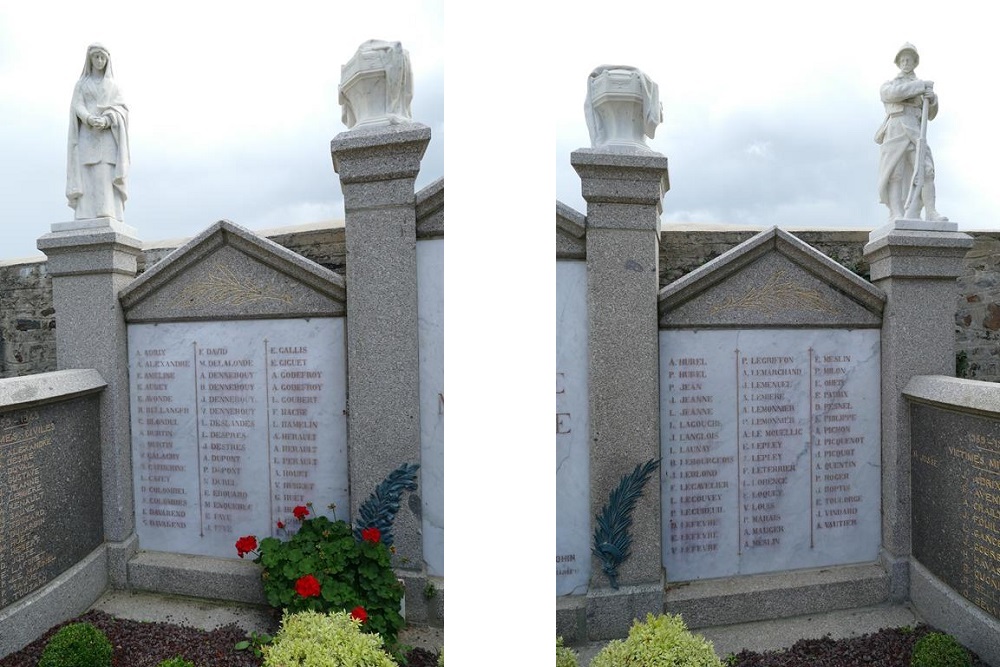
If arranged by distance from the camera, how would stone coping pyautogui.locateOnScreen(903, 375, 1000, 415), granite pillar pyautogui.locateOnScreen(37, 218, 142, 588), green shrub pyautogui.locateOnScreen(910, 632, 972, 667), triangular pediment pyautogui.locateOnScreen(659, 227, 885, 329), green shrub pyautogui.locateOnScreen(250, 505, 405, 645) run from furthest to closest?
granite pillar pyautogui.locateOnScreen(37, 218, 142, 588)
triangular pediment pyautogui.locateOnScreen(659, 227, 885, 329)
green shrub pyautogui.locateOnScreen(250, 505, 405, 645)
stone coping pyautogui.locateOnScreen(903, 375, 1000, 415)
green shrub pyautogui.locateOnScreen(910, 632, 972, 667)

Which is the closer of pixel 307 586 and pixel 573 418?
pixel 307 586

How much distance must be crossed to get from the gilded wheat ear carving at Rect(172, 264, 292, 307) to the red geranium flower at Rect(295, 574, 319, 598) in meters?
1.70

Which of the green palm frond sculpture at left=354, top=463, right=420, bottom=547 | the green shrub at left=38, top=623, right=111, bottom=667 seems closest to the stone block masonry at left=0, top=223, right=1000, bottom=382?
the green palm frond sculpture at left=354, top=463, right=420, bottom=547

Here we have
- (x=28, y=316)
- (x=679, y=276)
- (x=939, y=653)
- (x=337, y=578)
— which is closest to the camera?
(x=939, y=653)

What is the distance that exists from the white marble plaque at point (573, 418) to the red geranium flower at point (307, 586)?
138cm

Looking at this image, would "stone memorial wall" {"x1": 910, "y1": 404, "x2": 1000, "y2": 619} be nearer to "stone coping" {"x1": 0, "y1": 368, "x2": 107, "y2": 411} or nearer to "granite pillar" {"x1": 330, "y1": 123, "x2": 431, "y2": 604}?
"granite pillar" {"x1": 330, "y1": 123, "x2": 431, "y2": 604}

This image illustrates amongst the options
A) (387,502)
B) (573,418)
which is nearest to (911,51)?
(573,418)

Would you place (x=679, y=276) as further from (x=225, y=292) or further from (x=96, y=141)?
(x=96, y=141)

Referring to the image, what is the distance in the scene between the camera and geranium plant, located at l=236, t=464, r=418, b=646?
3316 mm

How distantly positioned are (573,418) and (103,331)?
10.3 ft

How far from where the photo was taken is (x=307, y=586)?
324 cm

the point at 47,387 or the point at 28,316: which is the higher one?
the point at 28,316

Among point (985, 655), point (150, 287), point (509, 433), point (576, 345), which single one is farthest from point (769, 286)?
point (150, 287)

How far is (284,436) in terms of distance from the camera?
13.1 feet
